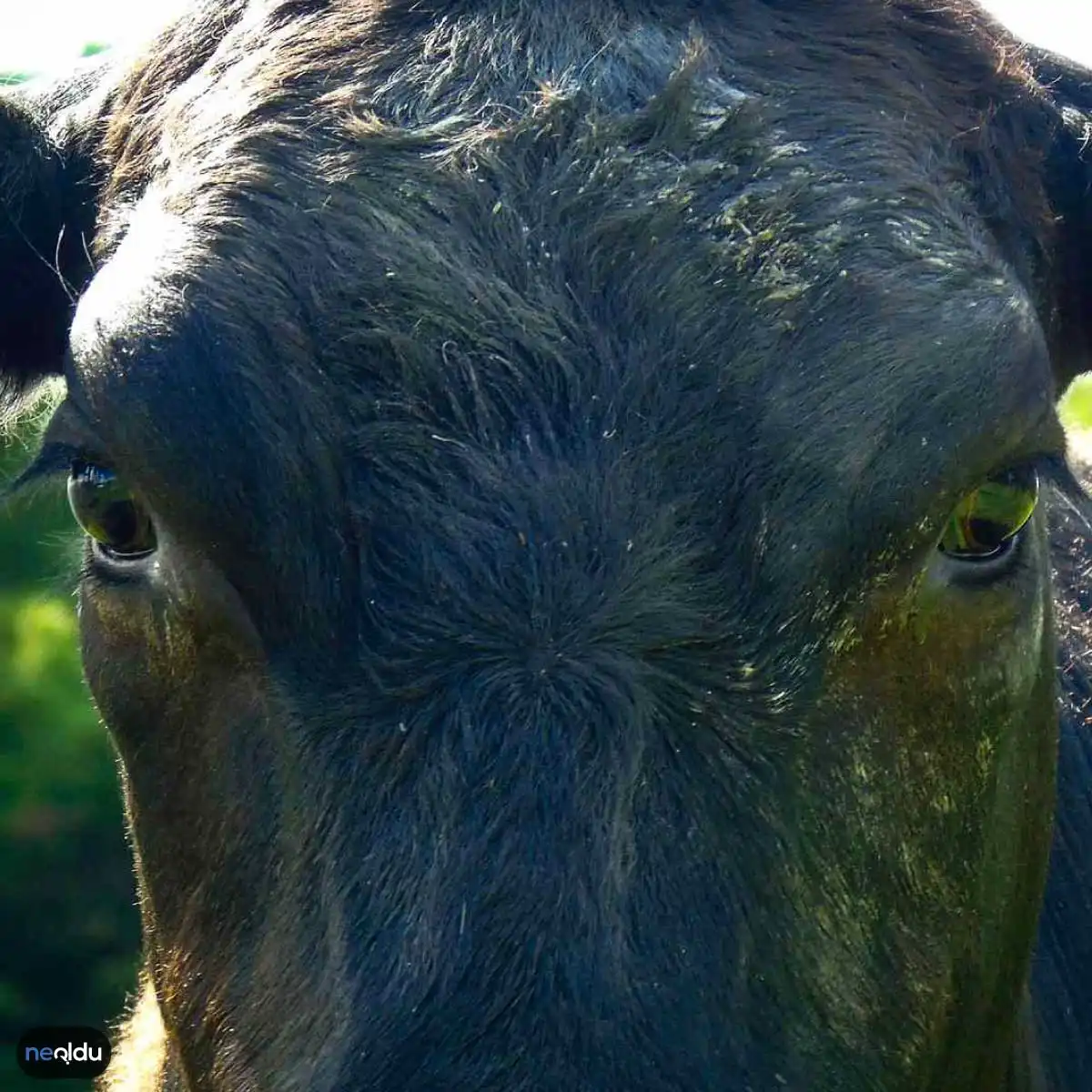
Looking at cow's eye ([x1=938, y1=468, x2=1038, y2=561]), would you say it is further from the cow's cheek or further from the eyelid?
the eyelid

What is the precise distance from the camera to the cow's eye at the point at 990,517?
3.26 m

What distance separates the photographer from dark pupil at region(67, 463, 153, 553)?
3.47 metres

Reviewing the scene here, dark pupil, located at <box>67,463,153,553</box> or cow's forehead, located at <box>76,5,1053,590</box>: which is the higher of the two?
cow's forehead, located at <box>76,5,1053,590</box>

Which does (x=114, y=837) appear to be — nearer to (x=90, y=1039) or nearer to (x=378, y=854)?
(x=90, y=1039)

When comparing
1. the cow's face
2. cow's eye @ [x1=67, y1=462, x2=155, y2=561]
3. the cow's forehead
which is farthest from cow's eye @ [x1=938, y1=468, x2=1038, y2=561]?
cow's eye @ [x1=67, y1=462, x2=155, y2=561]

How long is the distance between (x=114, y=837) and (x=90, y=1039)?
1.63m

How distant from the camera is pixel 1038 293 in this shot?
4.01 m

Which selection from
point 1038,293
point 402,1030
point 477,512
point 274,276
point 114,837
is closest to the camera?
point 402,1030

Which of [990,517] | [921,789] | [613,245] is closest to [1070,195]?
[990,517]

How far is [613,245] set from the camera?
10.2ft

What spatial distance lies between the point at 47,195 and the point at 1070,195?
2467mm

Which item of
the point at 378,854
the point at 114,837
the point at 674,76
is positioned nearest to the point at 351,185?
the point at 674,76

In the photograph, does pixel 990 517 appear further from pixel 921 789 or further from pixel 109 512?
pixel 109 512

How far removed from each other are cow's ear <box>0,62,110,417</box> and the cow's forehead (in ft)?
2.87
